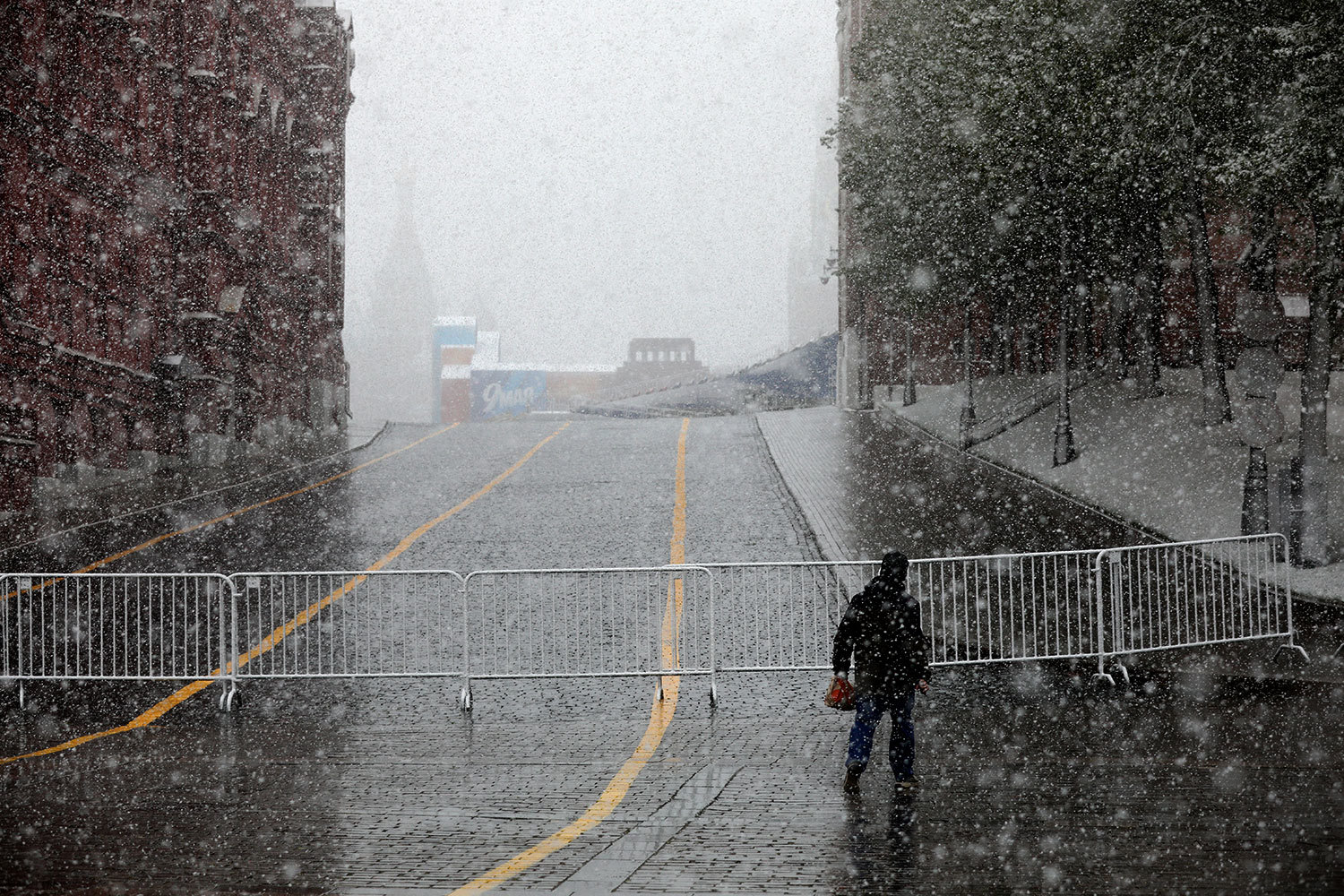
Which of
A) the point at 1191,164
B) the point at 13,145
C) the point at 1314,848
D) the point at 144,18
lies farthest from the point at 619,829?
the point at 144,18

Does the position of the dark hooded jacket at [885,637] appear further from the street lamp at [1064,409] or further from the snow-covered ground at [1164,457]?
the street lamp at [1064,409]

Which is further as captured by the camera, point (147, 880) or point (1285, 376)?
point (1285, 376)

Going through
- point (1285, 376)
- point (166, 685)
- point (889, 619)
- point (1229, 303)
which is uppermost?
point (1229, 303)

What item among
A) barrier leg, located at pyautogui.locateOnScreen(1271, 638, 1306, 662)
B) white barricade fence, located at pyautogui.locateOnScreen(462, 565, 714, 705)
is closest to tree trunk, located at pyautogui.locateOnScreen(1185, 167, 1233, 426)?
barrier leg, located at pyautogui.locateOnScreen(1271, 638, 1306, 662)

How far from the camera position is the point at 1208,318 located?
76.5ft

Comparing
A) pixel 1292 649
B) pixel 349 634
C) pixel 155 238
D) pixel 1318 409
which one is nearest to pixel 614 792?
pixel 349 634

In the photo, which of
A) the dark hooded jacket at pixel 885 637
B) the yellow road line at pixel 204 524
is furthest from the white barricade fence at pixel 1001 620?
the yellow road line at pixel 204 524

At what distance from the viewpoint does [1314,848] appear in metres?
6.17

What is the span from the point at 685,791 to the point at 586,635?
4.71 meters

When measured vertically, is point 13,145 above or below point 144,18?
below

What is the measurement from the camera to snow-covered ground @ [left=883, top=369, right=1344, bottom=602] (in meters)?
19.1

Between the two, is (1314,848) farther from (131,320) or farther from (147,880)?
(131,320)

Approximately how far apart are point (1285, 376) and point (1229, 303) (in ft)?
42.0

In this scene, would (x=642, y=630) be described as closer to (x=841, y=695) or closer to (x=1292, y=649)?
(x=841, y=695)
